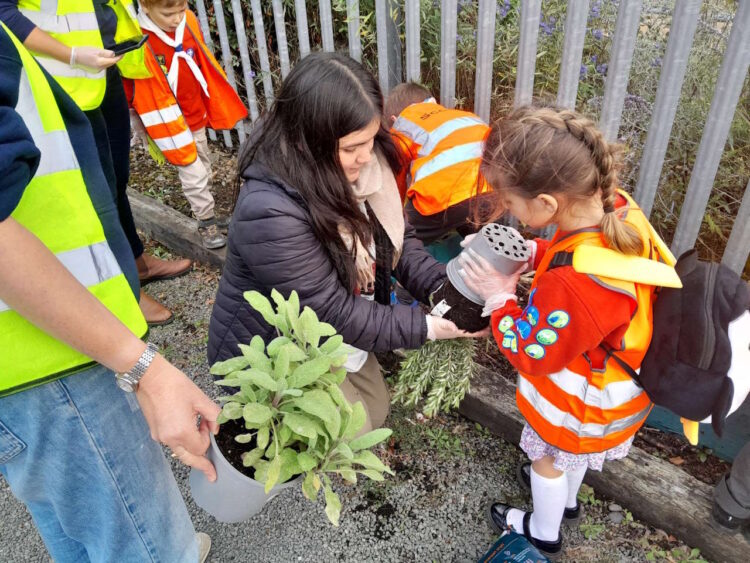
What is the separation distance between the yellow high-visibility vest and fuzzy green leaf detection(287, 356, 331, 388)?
426mm

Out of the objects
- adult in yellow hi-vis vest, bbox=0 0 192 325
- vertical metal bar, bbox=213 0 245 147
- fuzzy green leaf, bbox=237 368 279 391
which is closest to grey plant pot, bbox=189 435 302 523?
fuzzy green leaf, bbox=237 368 279 391

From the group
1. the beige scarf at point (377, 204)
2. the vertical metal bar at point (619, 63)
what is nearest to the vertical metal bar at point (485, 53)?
the vertical metal bar at point (619, 63)

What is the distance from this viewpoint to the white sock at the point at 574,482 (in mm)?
1963

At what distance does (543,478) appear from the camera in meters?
1.92

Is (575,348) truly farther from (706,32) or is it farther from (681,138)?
(706,32)

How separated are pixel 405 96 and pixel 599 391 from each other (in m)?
1.66

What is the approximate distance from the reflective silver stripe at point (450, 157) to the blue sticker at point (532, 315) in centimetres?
88

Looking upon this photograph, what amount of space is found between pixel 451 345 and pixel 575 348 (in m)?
0.63

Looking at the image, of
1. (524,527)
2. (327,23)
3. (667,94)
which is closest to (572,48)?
(667,94)

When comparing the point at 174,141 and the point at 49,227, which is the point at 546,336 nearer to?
the point at 49,227

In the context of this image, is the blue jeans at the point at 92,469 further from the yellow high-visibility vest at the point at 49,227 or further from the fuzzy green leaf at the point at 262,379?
the fuzzy green leaf at the point at 262,379

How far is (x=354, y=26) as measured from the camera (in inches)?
115

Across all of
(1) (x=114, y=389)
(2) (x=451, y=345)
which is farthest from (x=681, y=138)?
(1) (x=114, y=389)

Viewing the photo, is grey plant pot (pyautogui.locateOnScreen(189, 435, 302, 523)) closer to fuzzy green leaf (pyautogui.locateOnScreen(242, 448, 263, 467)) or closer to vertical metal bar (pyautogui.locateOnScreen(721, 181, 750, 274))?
fuzzy green leaf (pyautogui.locateOnScreen(242, 448, 263, 467))
